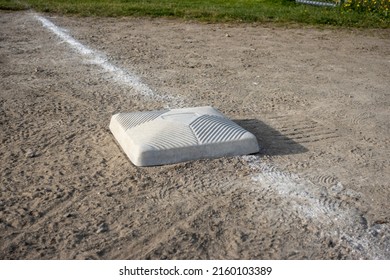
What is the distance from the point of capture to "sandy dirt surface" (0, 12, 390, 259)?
2.40 meters

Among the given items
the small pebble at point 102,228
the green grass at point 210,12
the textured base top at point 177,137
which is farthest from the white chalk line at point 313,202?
the green grass at point 210,12

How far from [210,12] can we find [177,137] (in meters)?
5.50

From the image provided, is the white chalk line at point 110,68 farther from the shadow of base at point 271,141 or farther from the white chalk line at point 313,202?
the white chalk line at point 313,202

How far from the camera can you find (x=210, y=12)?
8320 millimetres

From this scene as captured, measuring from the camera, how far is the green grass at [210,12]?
316 inches

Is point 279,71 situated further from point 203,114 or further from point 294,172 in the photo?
point 294,172

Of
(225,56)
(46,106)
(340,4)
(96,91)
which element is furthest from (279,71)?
(340,4)

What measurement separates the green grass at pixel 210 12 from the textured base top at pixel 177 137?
4676 mm

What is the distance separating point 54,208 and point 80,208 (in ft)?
0.41

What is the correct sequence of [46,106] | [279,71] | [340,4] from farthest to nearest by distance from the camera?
[340,4]
[279,71]
[46,106]

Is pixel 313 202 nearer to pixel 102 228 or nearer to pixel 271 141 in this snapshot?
pixel 271 141

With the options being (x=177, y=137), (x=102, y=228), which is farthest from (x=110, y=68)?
(x=102, y=228)

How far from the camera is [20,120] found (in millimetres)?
3744

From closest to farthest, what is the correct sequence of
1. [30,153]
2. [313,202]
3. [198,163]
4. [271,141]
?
[313,202], [198,163], [30,153], [271,141]
